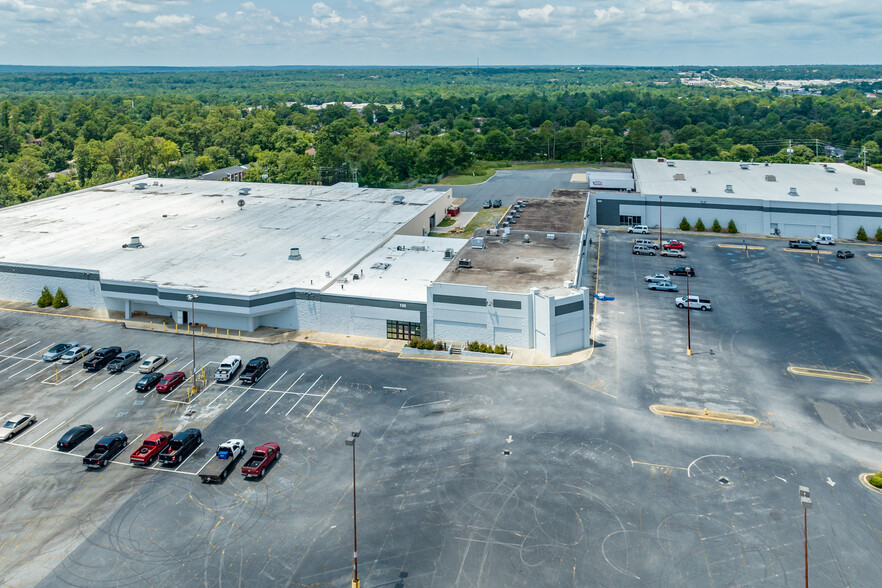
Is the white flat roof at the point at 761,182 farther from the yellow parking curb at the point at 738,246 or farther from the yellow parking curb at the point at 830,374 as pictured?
the yellow parking curb at the point at 830,374

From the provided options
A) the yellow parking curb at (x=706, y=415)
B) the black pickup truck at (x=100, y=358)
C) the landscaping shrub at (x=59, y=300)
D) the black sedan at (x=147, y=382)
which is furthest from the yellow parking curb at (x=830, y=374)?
the landscaping shrub at (x=59, y=300)

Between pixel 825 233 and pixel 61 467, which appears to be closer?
pixel 61 467

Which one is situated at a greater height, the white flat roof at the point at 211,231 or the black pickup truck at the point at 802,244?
the white flat roof at the point at 211,231

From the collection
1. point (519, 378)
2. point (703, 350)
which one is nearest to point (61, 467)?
point (519, 378)

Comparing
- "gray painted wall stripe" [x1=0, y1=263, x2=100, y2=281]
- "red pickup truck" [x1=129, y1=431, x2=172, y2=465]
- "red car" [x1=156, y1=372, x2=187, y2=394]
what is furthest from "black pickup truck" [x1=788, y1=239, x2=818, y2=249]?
"gray painted wall stripe" [x1=0, y1=263, x2=100, y2=281]

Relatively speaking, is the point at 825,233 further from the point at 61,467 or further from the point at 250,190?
the point at 61,467

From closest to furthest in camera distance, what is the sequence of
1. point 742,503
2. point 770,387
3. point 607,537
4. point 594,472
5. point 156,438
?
point 607,537
point 742,503
point 594,472
point 156,438
point 770,387
